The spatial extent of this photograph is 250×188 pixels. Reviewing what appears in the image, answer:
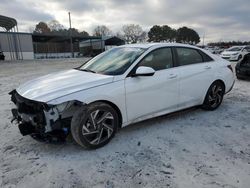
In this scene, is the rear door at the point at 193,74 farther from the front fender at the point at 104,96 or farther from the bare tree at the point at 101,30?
the bare tree at the point at 101,30

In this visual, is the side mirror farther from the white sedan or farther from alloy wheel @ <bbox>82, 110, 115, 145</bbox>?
alloy wheel @ <bbox>82, 110, 115, 145</bbox>

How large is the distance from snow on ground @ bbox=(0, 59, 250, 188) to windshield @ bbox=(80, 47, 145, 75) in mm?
1115

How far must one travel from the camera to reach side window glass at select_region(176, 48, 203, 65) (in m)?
4.40

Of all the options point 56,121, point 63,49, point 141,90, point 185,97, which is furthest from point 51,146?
point 63,49

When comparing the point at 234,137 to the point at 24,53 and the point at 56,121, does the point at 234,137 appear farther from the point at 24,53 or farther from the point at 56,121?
the point at 24,53

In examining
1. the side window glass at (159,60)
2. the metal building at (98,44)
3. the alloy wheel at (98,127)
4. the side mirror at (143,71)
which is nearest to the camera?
the alloy wheel at (98,127)

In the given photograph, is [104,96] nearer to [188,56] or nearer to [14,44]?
[188,56]

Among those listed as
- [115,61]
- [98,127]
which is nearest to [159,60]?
[115,61]

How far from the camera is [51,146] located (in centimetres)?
344

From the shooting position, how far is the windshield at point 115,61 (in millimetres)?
3703

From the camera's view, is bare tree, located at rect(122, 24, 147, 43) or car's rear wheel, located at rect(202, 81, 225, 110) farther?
bare tree, located at rect(122, 24, 147, 43)

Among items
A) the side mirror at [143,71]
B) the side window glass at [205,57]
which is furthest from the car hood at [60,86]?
the side window glass at [205,57]

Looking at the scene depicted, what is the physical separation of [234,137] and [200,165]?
1.17 m

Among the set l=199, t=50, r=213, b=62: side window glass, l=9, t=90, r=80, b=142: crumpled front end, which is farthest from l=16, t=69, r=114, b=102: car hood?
l=199, t=50, r=213, b=62: side window glass
